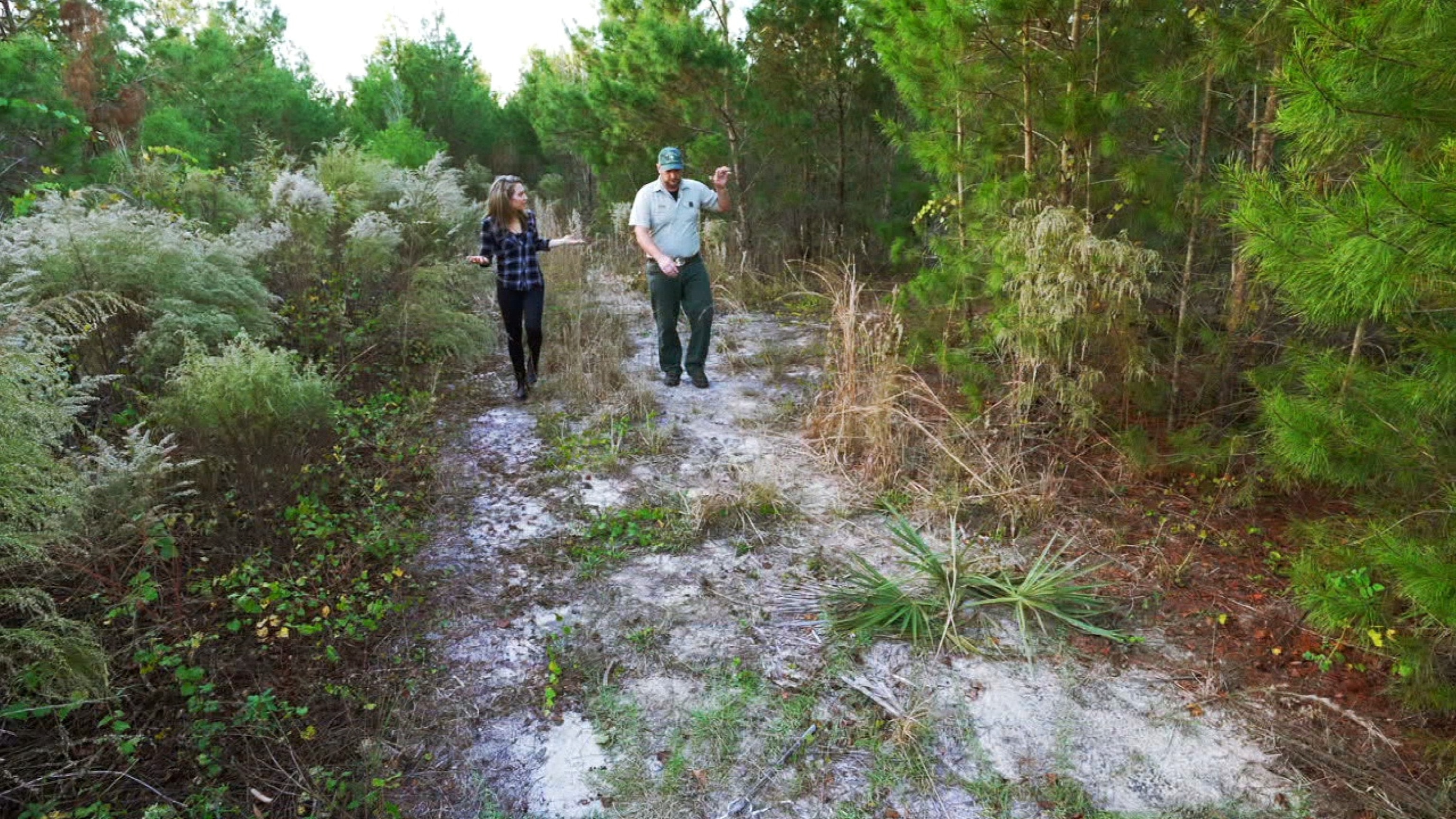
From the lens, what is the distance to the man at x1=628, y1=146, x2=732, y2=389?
5469 mm

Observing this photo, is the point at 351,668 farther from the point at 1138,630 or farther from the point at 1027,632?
the point at 1138,630

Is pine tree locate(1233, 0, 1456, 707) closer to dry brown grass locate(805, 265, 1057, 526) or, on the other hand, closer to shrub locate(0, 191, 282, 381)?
dry brown grass locate(805, 265, 1057, 526)

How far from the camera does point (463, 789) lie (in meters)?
2.37

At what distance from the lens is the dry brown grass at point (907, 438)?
13.0ft

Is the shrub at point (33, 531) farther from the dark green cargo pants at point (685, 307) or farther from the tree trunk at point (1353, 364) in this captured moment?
the tree trunk at point (1353, 364)

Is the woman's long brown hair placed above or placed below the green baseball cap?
below

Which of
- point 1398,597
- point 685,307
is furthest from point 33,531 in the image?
point 1398,597

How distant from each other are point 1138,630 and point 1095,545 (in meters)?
0.63

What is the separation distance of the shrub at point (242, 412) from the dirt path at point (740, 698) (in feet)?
3.05

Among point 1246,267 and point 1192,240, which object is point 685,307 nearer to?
point 1192,240

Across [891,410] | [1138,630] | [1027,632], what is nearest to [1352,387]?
[1138,630]

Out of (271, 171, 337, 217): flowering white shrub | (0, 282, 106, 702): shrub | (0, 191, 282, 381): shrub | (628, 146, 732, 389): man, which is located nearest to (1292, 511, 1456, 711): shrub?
(0, 282, 106, 702): shrub

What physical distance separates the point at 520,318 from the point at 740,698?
11.8 ft

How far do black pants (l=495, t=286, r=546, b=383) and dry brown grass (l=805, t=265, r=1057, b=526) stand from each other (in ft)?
6.78
